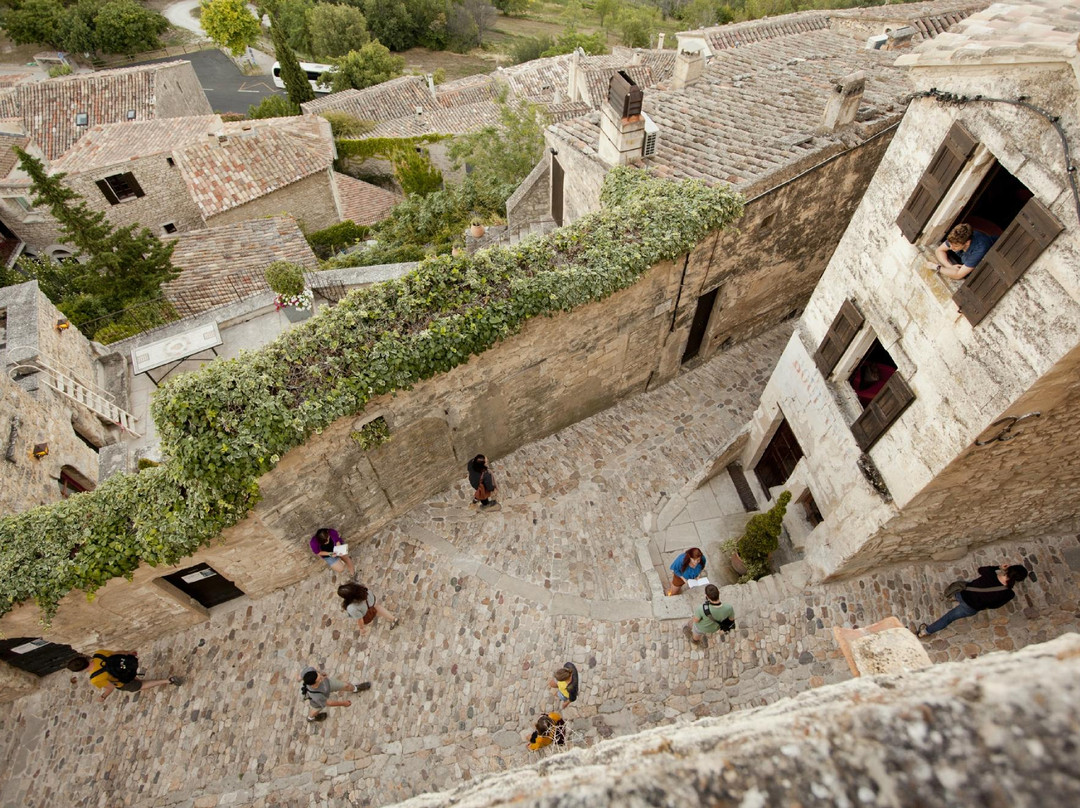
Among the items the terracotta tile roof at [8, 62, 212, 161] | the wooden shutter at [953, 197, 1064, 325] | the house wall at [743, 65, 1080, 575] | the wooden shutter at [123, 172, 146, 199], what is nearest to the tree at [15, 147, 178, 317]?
the wooden shutter at [123, 172, 146, 199]

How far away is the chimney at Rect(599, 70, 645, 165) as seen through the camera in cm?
1060

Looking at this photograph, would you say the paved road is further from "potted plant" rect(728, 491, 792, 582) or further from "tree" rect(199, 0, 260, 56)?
"potted plant" rect(728, 491, 792, 582)

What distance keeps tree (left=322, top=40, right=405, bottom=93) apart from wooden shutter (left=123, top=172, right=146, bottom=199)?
21.5 meters

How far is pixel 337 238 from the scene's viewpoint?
81.2 ft

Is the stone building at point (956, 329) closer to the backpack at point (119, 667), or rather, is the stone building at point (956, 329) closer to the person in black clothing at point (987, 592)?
the person in black clothing at point (987, 592)

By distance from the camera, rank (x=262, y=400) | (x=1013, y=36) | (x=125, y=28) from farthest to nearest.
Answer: (x=125, y=28) < (x=262, y=400) < (x=1013, y=36)

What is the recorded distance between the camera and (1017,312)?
5.50m

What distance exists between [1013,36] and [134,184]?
95.6 ft

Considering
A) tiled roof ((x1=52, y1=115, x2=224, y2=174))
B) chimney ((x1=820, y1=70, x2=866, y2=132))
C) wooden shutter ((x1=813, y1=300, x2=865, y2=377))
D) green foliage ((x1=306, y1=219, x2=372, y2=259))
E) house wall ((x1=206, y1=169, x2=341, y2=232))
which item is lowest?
wooden shutter ((x1=813, y1=300, x2=865, y2=377))

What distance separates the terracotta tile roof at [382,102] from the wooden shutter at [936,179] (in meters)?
33.1

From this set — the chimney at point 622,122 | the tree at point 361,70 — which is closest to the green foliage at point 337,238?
the chimney at point 622,122

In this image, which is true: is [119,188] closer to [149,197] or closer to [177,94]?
[149,197]

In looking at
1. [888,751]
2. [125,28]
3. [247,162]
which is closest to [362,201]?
[247,162]

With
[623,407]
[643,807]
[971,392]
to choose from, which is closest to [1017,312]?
[971,392]
